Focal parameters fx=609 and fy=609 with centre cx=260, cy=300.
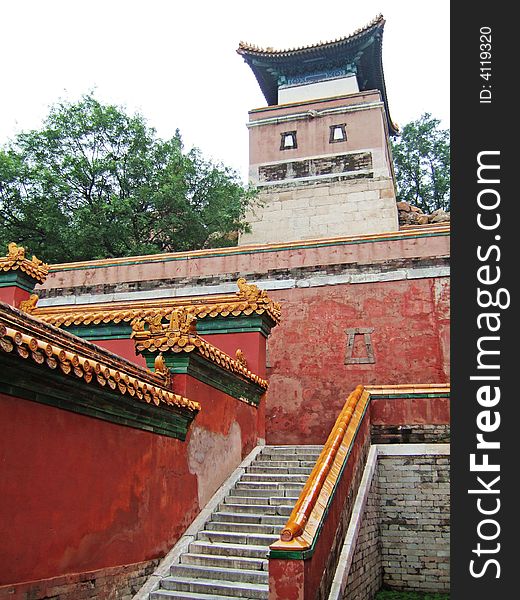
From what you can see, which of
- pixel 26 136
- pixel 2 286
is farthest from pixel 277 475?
pixel 26 136

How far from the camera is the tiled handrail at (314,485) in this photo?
5.38 metres

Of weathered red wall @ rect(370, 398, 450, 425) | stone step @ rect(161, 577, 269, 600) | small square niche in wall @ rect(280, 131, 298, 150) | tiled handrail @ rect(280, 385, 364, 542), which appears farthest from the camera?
small square niche in wall @ rect(280, 131, 298, 150)

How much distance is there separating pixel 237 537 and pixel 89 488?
7.27ft

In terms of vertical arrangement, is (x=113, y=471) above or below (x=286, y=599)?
above

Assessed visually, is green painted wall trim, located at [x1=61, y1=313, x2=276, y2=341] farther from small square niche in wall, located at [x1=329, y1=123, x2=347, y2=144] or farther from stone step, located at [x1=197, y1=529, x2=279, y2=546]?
small square niche in wall, located at [x1=329, y1=123, x2=347, y2=144]

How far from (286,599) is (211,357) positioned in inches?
132

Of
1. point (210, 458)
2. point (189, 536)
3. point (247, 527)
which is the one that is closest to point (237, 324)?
point (210, 458)

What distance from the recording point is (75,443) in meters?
5.41

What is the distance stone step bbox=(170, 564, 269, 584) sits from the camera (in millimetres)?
6336

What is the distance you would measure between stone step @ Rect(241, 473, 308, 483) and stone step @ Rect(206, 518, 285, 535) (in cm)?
110

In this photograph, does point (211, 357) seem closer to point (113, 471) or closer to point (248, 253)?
point (113, 471)

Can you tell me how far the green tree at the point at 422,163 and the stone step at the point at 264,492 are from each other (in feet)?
82.9

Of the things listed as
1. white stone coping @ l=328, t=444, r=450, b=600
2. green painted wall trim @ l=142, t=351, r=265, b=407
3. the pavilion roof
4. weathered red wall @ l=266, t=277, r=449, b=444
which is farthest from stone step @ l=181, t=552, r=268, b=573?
the pavilion roof

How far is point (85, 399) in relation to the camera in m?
5.52
